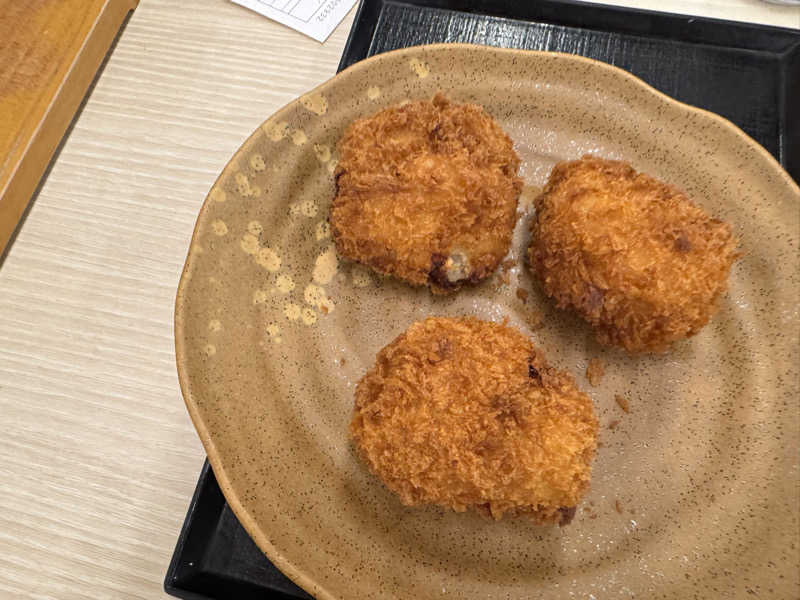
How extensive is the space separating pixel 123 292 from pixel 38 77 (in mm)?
861

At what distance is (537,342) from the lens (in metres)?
1.43

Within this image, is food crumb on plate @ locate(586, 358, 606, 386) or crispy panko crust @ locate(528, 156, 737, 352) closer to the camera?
crispy panko crust @ locate(528, 156, 737, 352)

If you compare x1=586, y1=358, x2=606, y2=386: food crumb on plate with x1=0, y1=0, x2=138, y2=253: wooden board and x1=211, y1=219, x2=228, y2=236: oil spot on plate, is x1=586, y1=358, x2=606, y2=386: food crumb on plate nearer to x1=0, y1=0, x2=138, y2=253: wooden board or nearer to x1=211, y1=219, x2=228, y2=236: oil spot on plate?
x1=211, y1=219, x2=228, y2=236: oil spot on plate

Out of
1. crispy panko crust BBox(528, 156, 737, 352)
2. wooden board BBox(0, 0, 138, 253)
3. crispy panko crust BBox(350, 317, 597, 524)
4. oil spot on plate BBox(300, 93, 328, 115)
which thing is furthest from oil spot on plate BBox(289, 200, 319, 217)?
wooden board BBox(0, 0, 138, 253)

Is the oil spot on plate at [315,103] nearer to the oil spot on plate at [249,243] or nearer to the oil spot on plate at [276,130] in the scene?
the oil spot on plate at [276,130]

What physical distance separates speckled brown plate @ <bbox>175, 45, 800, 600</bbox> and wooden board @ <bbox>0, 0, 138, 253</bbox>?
3.17 feet

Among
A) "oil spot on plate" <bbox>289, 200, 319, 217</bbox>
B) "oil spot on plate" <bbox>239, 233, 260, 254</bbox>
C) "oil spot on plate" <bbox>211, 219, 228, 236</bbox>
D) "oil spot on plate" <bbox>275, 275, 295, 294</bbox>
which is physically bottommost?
"oil spot on plate" <bbox>275, 275, 295, 294</bbox>

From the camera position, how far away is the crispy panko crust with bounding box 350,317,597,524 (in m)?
1.12

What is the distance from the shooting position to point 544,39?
176cm

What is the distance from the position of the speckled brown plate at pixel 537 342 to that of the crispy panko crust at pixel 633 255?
0.45ft

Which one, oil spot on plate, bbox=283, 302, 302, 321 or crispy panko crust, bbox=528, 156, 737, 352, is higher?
crispy panko crust, bbox=528, 156, 737, 352

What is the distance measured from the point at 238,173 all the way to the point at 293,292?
0.35 m

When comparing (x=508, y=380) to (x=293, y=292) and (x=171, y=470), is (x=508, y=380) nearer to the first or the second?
(x=293, y=292)

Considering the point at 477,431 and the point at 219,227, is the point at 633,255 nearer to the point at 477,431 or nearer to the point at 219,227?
the point at 477,431
